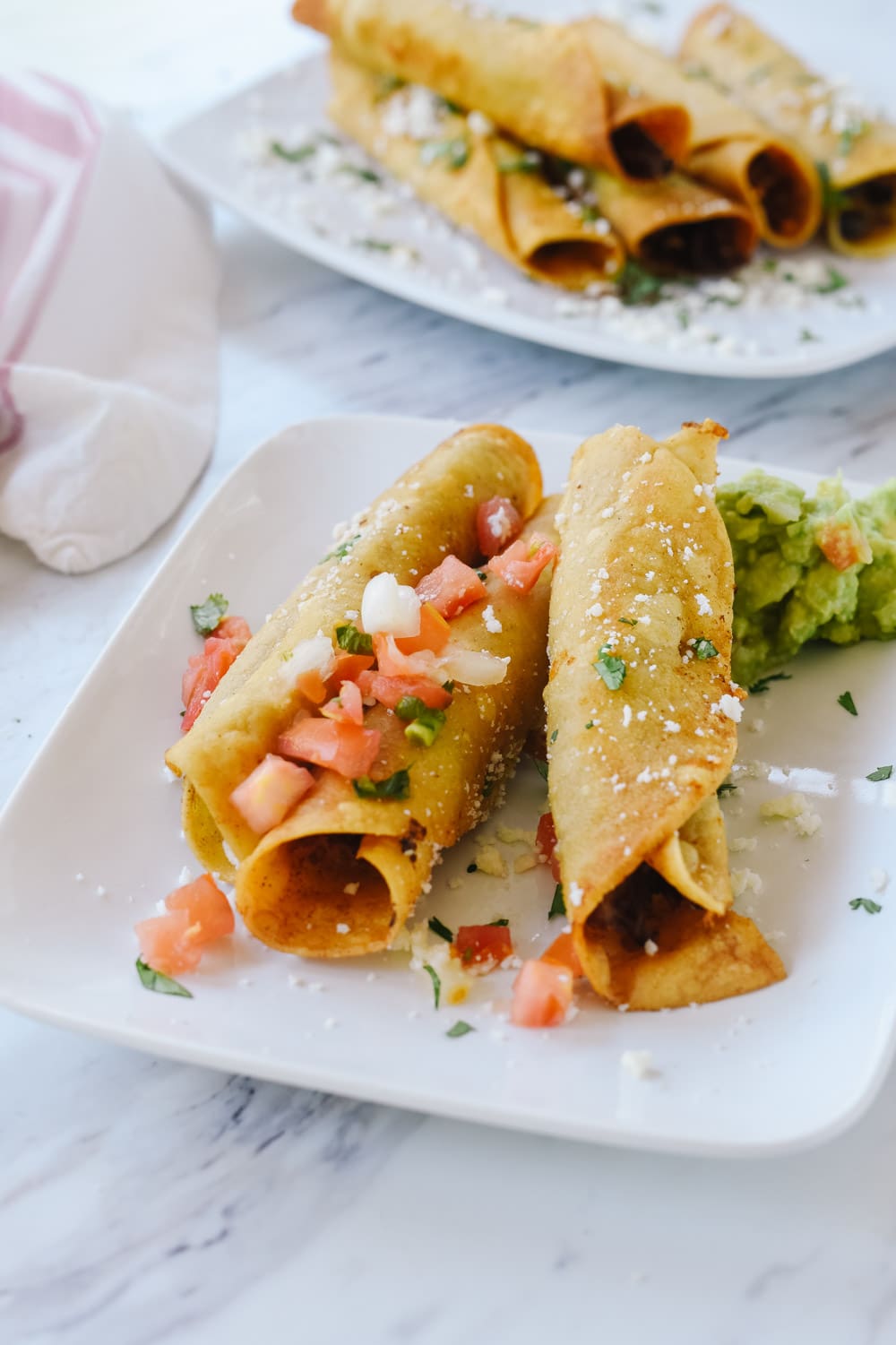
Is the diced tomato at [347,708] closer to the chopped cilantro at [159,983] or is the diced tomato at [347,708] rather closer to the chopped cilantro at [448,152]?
the chopped cilantro at [159,983]

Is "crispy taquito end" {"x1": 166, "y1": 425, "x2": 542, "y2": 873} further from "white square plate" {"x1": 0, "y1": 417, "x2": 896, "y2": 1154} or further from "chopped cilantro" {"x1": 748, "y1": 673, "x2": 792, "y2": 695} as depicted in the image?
"chopped cilantro" {"x1": 748, "y1": 673, "x2": 792, "y2": 695}

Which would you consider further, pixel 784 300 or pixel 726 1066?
pixel 784 300

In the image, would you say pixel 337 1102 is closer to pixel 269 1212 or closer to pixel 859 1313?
pixel 269 1212

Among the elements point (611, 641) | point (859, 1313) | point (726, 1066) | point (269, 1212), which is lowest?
point (269, 1212)

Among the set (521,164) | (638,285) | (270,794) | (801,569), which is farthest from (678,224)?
(270,794)

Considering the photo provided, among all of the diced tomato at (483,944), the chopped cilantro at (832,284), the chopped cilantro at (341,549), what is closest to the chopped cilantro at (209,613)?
the chopped cilantro at (341,549)

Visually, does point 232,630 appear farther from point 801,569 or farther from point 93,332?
point 93,332

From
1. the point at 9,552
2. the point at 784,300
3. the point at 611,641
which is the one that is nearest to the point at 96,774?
Result: the point at 611,641
